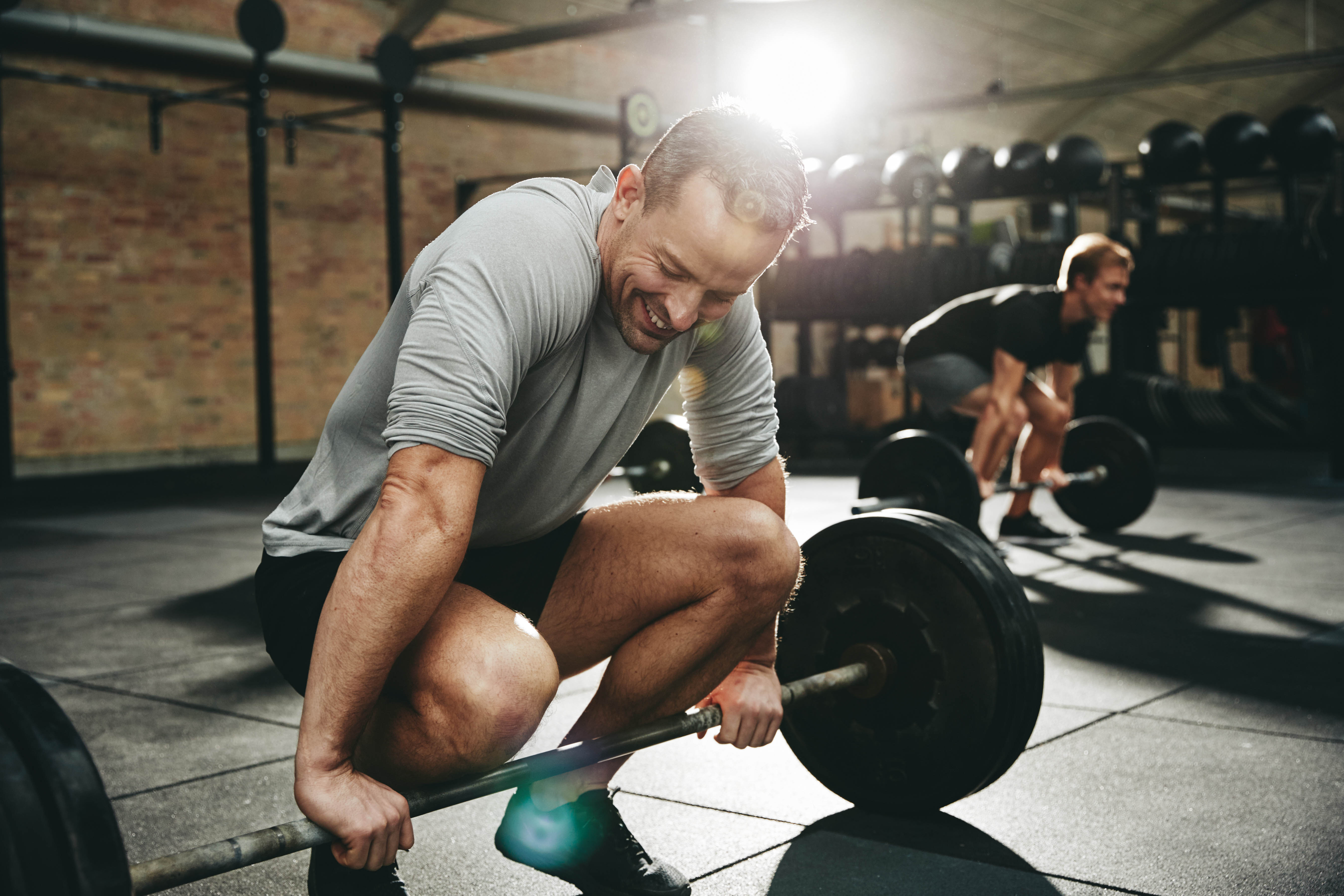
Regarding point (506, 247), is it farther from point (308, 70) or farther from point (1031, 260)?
point (308, 70)

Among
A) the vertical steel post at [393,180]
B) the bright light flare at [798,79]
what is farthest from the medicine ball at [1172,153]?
the vertical steel post at [393,180]

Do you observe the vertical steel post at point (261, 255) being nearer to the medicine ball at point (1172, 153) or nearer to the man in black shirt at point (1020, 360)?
the man in black shirt at point (1020, 360)

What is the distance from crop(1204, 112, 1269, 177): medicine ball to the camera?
6934 mm

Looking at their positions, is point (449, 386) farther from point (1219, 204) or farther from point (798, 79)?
point (798, 79)

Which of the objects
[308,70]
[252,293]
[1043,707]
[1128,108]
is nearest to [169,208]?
[252,293]

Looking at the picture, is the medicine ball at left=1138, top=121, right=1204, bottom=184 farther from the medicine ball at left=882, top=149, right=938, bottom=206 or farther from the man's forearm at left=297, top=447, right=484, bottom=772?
the man's forearm at left=297, top=447, right=484, bottom=772

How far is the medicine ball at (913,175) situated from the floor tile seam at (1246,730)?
6.48 meters

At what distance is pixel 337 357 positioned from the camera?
8.54 meters

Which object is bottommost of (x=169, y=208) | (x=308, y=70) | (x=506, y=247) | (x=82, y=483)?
(x=82, y=483)

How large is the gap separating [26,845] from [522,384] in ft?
2.05

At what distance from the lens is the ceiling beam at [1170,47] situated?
1088 cm

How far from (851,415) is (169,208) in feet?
18.4

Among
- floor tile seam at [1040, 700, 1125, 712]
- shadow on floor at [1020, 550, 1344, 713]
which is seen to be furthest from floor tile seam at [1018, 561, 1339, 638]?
floor tile seam at [1040, 700, 1125, 712]

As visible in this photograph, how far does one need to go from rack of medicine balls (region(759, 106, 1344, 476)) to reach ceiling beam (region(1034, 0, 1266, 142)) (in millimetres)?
3357
